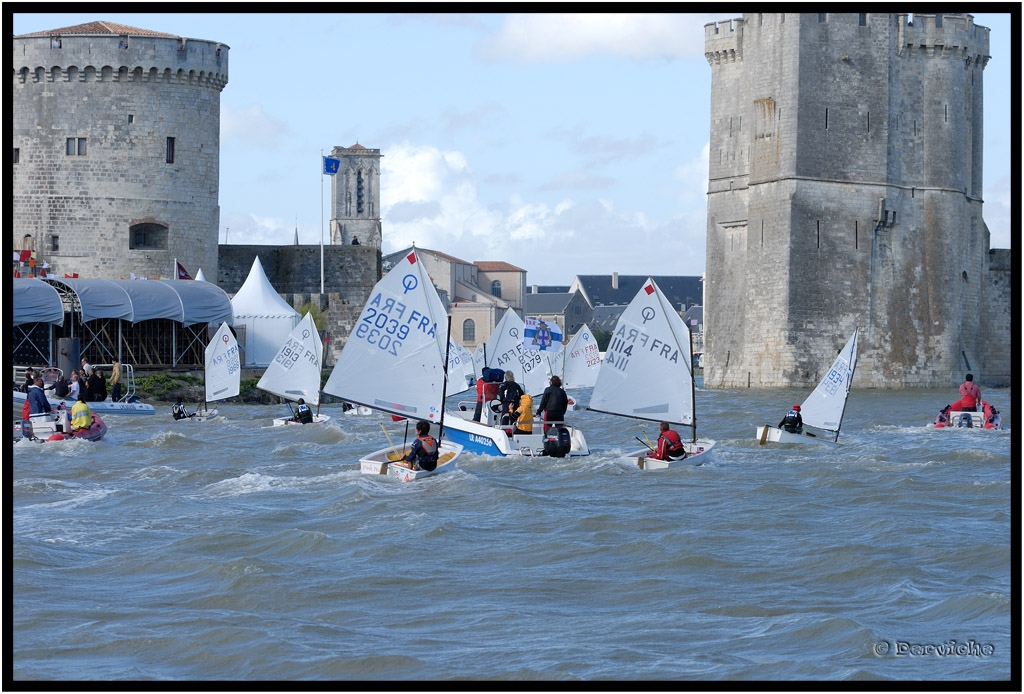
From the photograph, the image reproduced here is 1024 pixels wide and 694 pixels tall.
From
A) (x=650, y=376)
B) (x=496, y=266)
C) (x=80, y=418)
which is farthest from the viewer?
(x=496, y=266)

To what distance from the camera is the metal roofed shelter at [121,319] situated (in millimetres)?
42688

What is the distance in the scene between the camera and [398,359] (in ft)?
74.6

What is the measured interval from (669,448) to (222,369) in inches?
662

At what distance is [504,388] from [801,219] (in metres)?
33.1

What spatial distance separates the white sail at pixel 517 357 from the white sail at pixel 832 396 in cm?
1028

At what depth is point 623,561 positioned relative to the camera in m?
16.6

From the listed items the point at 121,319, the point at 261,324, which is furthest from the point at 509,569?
the point at 261,324

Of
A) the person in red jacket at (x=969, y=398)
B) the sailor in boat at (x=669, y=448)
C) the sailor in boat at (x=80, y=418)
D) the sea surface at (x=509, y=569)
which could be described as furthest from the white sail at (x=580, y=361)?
the sailor in boat at (x=669, y=448)

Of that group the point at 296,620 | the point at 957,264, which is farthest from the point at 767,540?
the point at 957,264

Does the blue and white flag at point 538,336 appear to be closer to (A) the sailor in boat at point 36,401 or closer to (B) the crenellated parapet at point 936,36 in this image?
(A) the sailor in boat at point 36,401

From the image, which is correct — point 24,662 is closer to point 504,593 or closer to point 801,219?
point 504,593

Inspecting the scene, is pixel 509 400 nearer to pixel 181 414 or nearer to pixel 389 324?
pixel 389 324

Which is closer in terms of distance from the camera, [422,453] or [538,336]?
[422,453]

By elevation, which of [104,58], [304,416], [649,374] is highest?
[104,58]
